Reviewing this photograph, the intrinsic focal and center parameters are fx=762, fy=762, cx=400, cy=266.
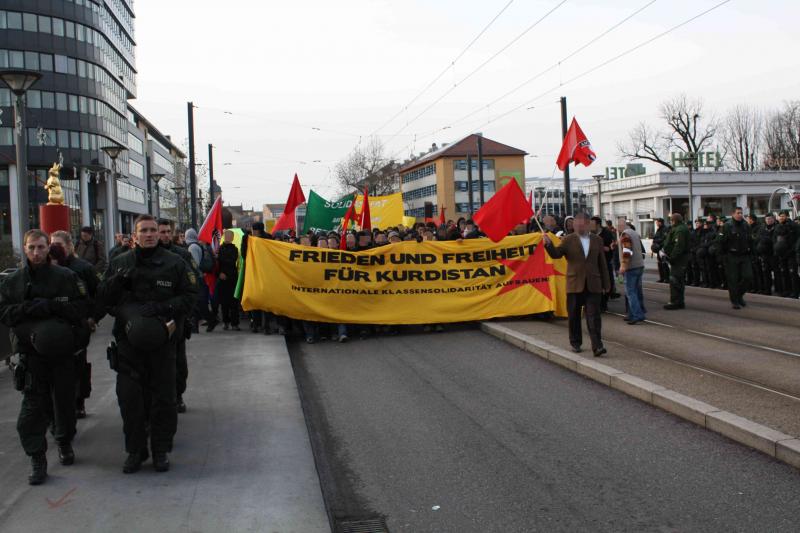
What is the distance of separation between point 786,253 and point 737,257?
253cm

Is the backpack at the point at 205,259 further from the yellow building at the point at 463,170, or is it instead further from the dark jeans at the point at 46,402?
the yellow building at the point at 463,170

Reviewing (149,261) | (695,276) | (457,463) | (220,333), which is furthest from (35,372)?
(695,276)

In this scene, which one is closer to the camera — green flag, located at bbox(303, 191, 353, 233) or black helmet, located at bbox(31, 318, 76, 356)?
black helmet, located at bbox(31, 318, 76, 356)

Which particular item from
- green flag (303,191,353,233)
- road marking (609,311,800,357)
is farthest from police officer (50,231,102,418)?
green flag (303,191,353,233)

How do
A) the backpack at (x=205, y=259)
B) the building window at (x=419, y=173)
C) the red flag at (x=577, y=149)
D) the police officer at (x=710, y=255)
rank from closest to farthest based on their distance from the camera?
the backpack at (x=205, y=259), the red flag at (x=577, y=149), the police officer at (x=710, y=255), the building window at (x=419, y=173)

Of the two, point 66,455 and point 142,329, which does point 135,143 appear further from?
point 142,329

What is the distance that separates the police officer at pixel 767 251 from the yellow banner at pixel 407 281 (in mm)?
6334

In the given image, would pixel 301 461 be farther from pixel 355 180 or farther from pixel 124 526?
pixel 355 180

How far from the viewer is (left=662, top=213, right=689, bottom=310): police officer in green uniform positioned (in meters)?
14.0

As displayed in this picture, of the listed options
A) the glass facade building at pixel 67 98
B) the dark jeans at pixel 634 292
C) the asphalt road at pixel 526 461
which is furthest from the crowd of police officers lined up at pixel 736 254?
the glass facade building at pixel 67 98

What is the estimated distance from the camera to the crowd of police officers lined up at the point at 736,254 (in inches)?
566

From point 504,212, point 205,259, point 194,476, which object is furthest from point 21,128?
point 194,476

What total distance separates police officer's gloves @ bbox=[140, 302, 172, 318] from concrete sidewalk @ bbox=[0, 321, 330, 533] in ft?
3.81

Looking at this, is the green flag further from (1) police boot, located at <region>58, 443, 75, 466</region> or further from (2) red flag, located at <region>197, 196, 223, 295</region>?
(1) police boot, located at <region>58, 443, 75, 466</region>
